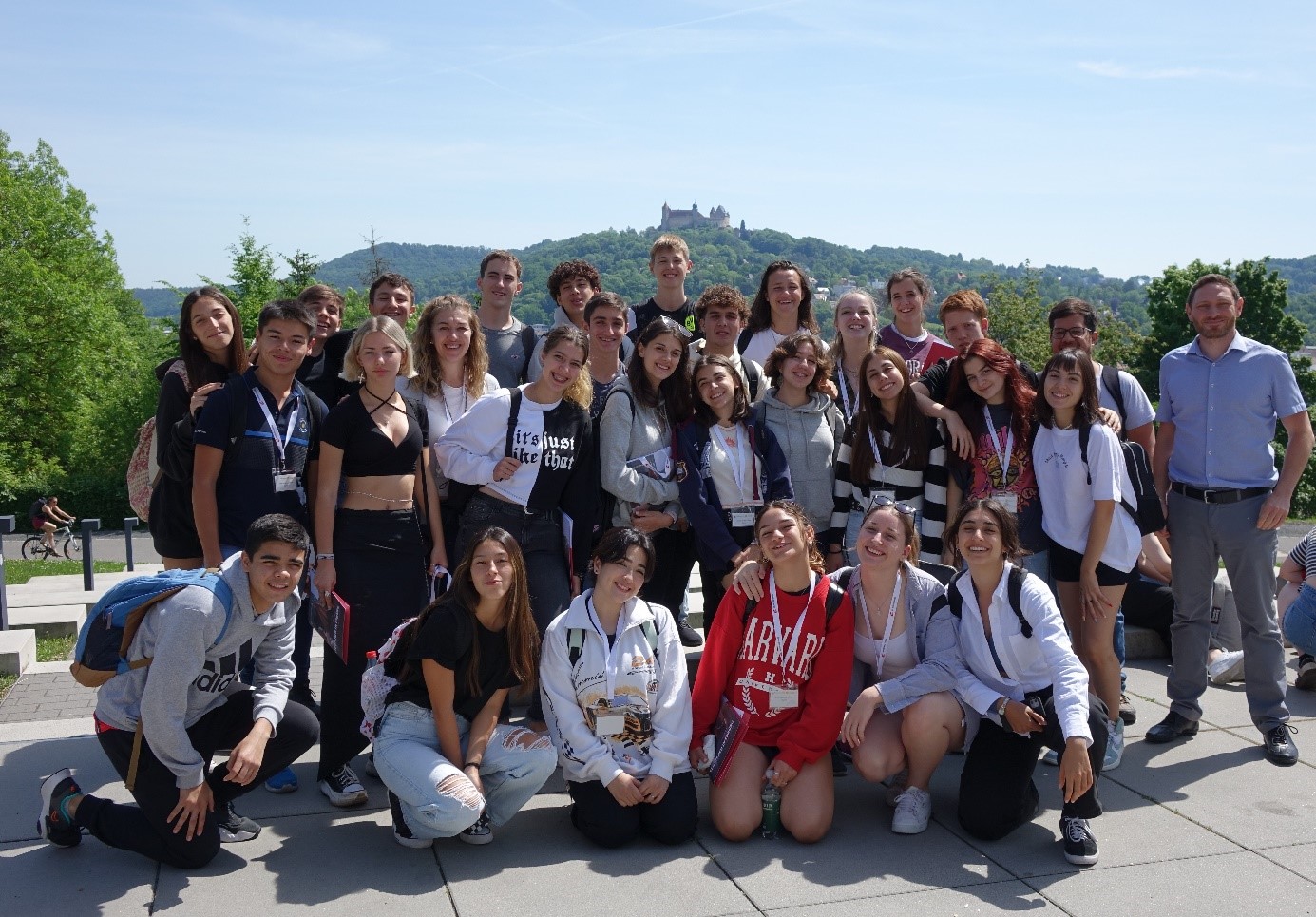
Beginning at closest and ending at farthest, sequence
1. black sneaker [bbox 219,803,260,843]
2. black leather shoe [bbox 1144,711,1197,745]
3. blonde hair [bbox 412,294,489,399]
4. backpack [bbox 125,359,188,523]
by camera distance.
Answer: black sneaker [bbox 219,803,260,843] → backpack [bbox 125,359,188,523] → blonde hair [bbox 412,294,489,399] → black leather shoe [bbox 1144,711,1197,745]

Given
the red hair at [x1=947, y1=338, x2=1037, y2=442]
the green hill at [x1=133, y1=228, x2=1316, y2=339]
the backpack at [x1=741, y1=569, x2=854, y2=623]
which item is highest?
the green hill at [x1=133, y1=228, x2=1316, y2=339]

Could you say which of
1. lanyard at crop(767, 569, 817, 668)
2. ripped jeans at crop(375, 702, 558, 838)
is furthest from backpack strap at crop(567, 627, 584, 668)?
lanyard at crop(767, 569, 817, 668)

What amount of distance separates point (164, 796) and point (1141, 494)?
4159mm

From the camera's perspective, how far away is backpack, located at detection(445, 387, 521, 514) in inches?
188

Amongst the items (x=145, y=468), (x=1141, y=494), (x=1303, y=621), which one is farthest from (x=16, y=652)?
(x=1303, y=621)

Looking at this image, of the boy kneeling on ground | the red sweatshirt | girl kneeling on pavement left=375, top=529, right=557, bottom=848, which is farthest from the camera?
the red sweatshirt

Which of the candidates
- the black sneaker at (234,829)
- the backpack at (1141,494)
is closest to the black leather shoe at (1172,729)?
the backpack at (1141,494)

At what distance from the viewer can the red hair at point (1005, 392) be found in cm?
492

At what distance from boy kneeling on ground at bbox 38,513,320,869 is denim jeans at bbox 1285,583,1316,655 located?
5.33 m

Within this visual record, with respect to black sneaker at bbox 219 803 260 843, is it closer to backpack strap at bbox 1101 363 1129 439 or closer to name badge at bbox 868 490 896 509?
name badge at bbox 868 490 896 509

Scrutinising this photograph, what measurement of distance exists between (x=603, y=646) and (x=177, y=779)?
156 centimetres

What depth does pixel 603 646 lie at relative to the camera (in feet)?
13.7

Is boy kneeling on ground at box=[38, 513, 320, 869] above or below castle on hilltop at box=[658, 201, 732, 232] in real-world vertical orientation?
below

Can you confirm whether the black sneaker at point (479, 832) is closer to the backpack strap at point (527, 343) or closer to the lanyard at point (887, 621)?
the lanyard at point (887, 621)
